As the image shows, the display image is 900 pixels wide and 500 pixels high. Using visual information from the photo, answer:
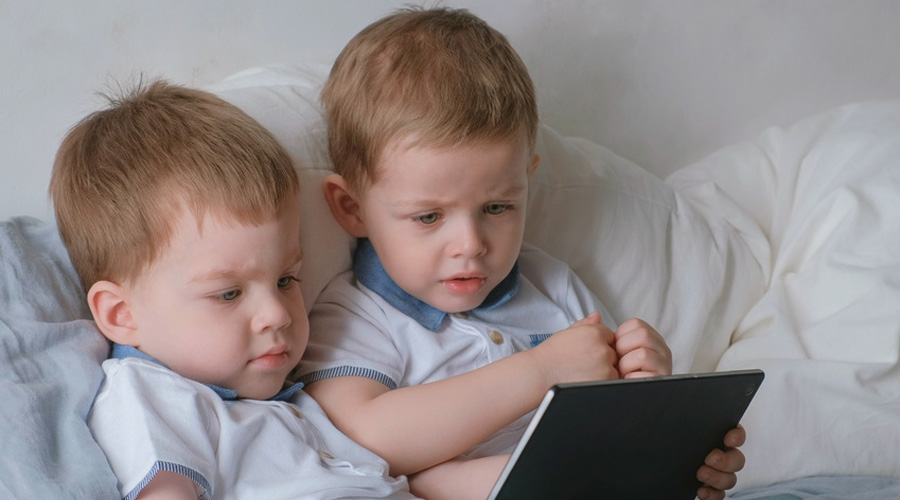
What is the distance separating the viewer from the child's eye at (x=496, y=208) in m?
1.28

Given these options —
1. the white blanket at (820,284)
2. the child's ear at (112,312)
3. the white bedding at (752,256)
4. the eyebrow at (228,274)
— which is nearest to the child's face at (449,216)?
the white bedding at (752,256)

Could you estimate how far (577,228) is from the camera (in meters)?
1.62

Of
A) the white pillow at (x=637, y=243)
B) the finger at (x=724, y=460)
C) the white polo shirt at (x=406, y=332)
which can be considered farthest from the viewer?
the white pillow at (x=637, y=243)

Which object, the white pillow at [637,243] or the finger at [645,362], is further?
the white pillow at [637,243]

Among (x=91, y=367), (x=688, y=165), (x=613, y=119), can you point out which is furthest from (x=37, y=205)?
(x=688, y=165)

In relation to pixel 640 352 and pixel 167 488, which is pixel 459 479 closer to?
pixel 640 352

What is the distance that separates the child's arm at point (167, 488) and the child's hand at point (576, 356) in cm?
43

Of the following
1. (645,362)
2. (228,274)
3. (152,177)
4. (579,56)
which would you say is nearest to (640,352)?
(645,362)

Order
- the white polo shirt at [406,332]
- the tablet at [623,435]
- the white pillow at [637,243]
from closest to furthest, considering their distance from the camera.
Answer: the tablet at [623,435], the white polo shirt at [406,332], the white pillow at [637,243]

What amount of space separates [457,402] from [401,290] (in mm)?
195

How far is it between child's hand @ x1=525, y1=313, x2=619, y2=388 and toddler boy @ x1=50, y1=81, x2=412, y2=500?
0.72 ft

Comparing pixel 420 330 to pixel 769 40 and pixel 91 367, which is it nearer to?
pixel 91 367

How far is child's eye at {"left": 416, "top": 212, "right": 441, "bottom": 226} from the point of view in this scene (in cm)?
126

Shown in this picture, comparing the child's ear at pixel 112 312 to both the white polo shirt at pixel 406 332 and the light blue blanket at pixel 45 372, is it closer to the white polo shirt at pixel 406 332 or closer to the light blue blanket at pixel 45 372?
the light blue blanket at pixel 45 372
